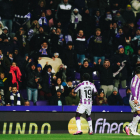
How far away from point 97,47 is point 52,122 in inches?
188

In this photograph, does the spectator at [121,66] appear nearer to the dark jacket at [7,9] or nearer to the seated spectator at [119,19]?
the seated spectator at [119,19]

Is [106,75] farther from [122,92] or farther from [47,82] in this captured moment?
[47,82]

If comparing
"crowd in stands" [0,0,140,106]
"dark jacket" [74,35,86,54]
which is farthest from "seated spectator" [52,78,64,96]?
"dark jacket" [74,35,86,54]

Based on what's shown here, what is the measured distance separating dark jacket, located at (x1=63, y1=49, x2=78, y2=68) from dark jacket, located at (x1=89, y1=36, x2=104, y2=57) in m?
0.94

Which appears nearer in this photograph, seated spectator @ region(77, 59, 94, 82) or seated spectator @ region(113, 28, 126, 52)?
seated spectator @ region(77, 59, 94, 82)

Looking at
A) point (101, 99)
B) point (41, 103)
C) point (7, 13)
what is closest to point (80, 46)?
point (101, 99)

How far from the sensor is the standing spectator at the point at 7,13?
17.9 metres

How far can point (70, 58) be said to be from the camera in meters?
15.8

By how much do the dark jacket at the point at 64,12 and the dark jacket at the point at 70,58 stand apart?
102 inches

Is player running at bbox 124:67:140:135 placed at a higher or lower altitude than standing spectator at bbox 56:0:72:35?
lower

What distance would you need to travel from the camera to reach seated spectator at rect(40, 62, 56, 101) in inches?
586

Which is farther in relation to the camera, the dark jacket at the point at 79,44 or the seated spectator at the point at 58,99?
the dark jacket at the point at 79,44

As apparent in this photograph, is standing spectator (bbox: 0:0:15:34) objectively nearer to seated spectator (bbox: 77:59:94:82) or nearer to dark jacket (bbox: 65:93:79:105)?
seated spectator (bbox: 77:59:94:82)

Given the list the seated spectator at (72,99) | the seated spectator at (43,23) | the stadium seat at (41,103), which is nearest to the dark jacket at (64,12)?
the seated spectator at (43,23)
